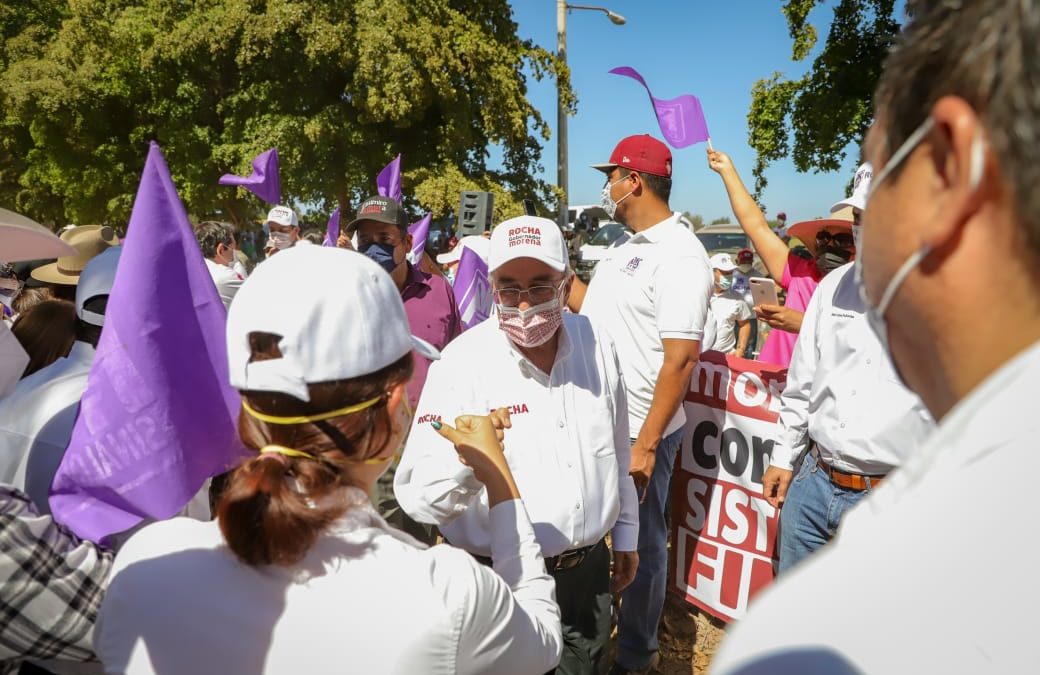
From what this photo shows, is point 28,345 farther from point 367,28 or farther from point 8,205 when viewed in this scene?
point 8,205

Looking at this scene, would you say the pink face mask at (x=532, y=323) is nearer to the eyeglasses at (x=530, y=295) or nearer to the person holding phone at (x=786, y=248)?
the eyeglasses at (x=530, y=295)

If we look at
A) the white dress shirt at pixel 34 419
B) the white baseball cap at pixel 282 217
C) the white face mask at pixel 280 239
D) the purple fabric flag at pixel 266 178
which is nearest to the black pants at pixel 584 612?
the white dress shirt at pixel 34 419

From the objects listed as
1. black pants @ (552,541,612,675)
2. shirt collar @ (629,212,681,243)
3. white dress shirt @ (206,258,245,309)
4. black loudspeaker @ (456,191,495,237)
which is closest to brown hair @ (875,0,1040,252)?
black pants @ (552,541,612,675)

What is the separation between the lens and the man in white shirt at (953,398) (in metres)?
0.54

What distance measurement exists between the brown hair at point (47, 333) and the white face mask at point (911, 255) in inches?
97.5

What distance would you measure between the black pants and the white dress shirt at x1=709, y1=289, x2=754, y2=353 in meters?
5.13

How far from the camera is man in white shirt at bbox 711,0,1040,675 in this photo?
21.1 inches

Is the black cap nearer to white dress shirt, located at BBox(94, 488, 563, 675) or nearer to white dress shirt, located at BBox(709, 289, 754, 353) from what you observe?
white dress shirt, located at BBox(94, 488, 563, 675)

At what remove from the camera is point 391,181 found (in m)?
6.67

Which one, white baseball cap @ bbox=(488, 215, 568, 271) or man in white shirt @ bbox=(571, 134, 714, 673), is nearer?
white baseball cap @ bbox=(488, 215, 568, 271)

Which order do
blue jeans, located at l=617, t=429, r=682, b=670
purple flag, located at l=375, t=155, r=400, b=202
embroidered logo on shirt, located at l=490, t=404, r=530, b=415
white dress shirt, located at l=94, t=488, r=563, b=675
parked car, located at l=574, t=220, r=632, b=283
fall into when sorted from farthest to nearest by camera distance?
parked car, located at l=574, t=220, r=632, b=283
purple flag, located at l=375, t=155, r=400, b=202
blue jeans, located at l=617, t=429, r=682, b=670
embroidered logo on shirt, located at l=490, t=404, r=530, b=415
white dress shirt, located at l=94, t=488, r=563, b=675

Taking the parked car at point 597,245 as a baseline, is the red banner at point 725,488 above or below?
below

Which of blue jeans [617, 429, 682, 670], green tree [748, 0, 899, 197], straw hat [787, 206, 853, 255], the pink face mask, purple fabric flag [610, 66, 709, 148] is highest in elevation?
green tree [748, 0, 899, 197]

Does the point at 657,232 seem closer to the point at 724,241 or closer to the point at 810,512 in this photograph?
the point at 810,512
